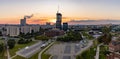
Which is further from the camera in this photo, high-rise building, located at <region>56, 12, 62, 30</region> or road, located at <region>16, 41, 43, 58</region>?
high-rise building, located at <region>56, 12, 62, 30</region>

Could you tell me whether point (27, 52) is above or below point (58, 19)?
below

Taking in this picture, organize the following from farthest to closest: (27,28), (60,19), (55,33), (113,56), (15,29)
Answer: (60,19) → (27,28) → (15,29) → (55,33) → (113,56)

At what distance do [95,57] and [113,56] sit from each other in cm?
163

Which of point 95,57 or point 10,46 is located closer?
point 95,57

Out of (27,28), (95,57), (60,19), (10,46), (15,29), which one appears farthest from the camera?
(60,19)

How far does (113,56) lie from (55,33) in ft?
83.4

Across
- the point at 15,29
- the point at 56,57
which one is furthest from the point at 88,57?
the point at 15,29

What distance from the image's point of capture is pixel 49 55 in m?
17.8

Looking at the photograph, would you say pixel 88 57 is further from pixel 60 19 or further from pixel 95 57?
pixel 60 19

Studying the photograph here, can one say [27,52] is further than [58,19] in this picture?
No

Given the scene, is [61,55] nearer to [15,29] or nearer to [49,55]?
[49,55]

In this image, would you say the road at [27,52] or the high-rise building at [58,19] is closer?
the road at [27,52]

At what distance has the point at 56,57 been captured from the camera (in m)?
17.1

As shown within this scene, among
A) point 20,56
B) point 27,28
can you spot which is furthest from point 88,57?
point 27,28
